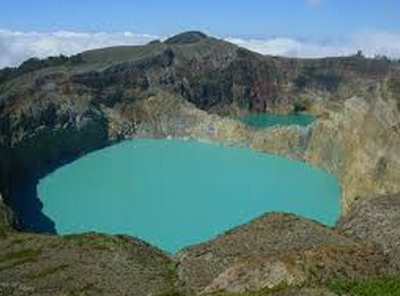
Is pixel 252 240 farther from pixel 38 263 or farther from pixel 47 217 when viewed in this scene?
pixel 47 217

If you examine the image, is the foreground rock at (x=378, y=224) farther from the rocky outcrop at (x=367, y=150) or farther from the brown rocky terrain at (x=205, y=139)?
the rocky outcrop at (x=367, y=150)

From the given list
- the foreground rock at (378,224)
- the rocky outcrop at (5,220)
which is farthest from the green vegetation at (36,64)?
the foreground rock at (378,224)

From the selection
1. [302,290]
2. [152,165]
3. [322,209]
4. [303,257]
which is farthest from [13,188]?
[302,290]

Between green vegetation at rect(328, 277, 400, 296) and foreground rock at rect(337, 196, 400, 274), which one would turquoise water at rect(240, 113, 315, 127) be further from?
green vegetation at rect(328, 277, 400, 296)

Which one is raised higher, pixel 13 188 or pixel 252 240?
pixel 252 240

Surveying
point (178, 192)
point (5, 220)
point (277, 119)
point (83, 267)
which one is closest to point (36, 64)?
point (277, 119)
